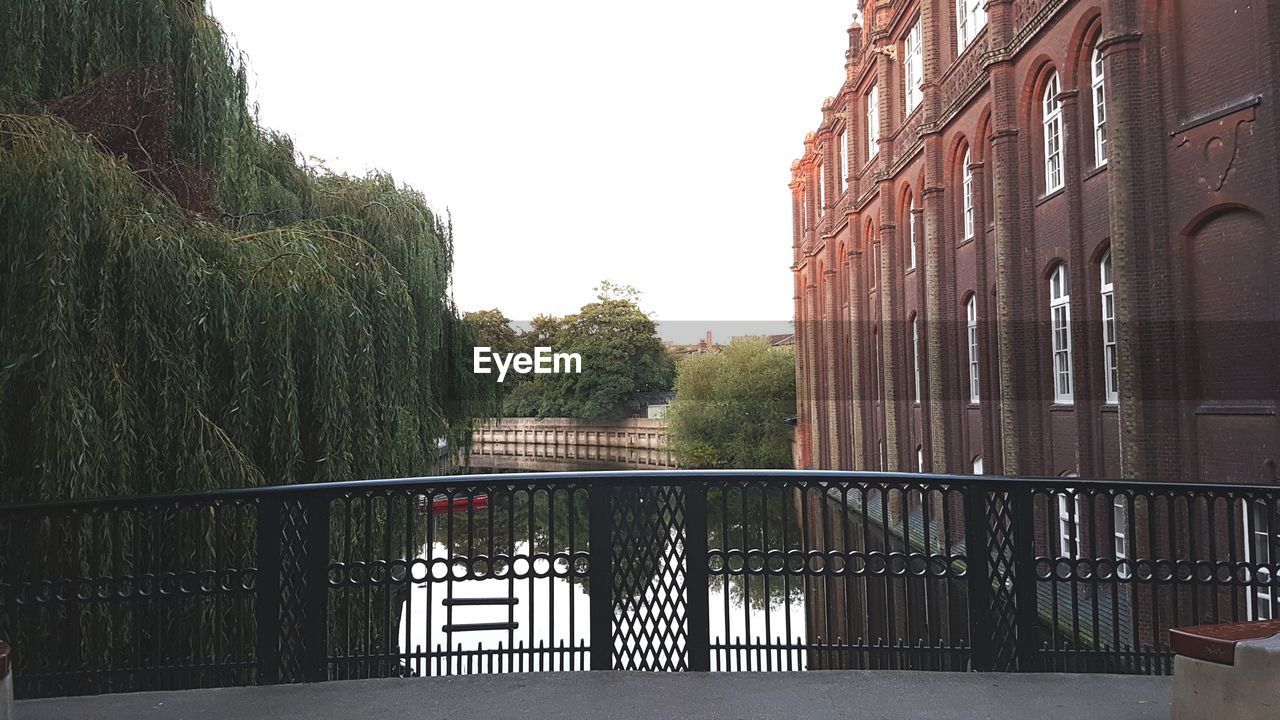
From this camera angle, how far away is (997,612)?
466 cm

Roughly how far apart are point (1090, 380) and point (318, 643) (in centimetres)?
1522

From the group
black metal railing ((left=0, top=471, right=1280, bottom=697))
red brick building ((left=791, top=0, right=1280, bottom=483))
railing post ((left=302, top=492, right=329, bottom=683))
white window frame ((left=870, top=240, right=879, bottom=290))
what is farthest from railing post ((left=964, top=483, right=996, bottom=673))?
white window frame ((left=870, top=240, right=879, bottom=290))

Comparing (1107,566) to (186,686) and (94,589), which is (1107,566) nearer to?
(186,686)

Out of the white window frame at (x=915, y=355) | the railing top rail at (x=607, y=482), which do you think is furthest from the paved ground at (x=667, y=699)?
the white window frame at (x=915, y=355)

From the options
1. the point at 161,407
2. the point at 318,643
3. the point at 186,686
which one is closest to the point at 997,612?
the point at 318,643

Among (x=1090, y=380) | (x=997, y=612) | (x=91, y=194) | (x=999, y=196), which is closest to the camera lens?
(x=997, y=612)

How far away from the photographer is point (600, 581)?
4.71 meters

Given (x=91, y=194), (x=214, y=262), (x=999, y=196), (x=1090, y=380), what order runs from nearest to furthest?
(x=91, y=194)
(x=214, y=262)
(x=1090, y=380)
(x=999, y=196)

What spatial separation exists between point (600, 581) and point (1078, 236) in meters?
14.4

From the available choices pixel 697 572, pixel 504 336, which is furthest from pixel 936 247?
pixel 504 336

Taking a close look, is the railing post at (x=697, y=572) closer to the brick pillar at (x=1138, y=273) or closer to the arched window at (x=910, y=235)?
the brick pillar at (x=1138, y=273)

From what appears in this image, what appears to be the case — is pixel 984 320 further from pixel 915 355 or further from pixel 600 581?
pixel 600 581

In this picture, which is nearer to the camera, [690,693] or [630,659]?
[690,693]

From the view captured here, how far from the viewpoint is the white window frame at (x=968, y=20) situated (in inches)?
843
